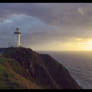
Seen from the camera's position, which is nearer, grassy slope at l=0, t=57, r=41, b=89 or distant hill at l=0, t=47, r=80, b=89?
grassy slope at l=0, t=57, r=41, b=89

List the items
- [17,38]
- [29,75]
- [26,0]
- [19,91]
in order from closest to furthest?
1. [19,91]
2. [26,0]
3. [29,75]
4. [17,38]

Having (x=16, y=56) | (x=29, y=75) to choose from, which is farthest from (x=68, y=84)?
(x=16, y=56)

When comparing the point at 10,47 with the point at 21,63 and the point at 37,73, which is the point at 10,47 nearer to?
the point at 21,63

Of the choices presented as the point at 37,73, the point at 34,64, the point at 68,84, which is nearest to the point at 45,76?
the point at 37,73

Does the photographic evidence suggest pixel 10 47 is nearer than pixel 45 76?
No

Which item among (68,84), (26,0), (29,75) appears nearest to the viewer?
(26,0)

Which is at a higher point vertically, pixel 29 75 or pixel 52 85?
pixel 29 75

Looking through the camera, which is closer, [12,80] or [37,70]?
[12,80]

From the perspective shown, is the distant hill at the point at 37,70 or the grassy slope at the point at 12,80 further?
the distant hill at the point at 37,70

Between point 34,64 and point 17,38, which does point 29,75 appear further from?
point 17,38

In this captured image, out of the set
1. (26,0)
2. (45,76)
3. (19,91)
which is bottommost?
(45,76)

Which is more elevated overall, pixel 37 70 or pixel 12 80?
pixel 12 80
